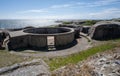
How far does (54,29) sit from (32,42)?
8.28 meters

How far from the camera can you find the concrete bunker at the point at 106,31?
22.9 meters

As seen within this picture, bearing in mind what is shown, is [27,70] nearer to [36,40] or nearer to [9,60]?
[9,60]

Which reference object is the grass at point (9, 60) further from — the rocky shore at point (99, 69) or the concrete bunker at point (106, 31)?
the concrete bunker at point (106, 31)

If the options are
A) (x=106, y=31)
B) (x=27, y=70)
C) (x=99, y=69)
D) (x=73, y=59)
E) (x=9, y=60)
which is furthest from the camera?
(x=106, y=31)

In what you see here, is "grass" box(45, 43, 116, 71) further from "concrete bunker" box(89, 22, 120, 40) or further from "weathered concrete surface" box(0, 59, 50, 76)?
"concrete bunker" box(89, 22, 120, 40)

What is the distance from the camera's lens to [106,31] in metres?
23.1

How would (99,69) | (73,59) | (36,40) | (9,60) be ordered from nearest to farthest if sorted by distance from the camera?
1. (99,69)
2. (73,59)
3. (9,60)
4. (36,40)

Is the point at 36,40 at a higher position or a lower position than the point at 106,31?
lower

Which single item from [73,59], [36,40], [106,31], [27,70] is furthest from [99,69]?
[106,31]

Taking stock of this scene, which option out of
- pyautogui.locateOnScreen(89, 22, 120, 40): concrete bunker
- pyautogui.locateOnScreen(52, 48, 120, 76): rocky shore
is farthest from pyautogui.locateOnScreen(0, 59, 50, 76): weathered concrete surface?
pyautogui.locateOnScreen(89, 22, 120, 40): concrete bunker

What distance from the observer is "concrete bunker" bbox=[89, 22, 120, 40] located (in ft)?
75.0

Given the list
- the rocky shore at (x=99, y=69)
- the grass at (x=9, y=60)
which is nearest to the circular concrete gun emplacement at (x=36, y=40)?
the grass at (x=9, y=60)

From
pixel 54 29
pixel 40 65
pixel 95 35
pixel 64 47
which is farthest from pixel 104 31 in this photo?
pixel 40 65

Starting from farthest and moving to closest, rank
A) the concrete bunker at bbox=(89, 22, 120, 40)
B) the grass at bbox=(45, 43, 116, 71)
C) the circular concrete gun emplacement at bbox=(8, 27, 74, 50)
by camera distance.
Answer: the concrete bunker at bbox=(89, 22, 120, 40) → the circular concrete gun emplacement at bbox=(8, 27, 74, 50) → the grass at bbox=(45, 43, 116, 71)
